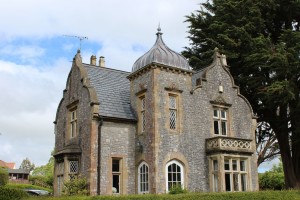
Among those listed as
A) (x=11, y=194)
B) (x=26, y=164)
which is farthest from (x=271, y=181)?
(x=26, y=164)

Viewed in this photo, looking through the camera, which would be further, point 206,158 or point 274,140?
point 274,140

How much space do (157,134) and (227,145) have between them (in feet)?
13.2

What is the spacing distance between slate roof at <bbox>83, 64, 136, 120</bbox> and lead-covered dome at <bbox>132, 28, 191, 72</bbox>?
5.91 ft

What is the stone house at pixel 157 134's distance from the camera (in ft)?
67.2

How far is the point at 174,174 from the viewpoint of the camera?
20578 mm

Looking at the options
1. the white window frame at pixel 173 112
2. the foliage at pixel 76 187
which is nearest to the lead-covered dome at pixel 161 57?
the white window frame at pixel 173 112

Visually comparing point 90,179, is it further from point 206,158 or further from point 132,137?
point 206,158

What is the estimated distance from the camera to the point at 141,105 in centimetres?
2208

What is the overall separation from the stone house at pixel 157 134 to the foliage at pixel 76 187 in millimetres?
372

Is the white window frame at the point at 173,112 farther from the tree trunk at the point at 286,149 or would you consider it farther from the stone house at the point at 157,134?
the tree trunk at the point at 286,149

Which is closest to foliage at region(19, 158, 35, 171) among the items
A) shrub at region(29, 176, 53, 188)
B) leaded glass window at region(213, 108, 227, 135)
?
shrub at region(29, 176, 53, 188)

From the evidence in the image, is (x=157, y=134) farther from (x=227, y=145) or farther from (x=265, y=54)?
(x=265, y=54)

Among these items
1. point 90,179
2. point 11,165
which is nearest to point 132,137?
point 90,179

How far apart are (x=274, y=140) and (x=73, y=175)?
19.8 meters
